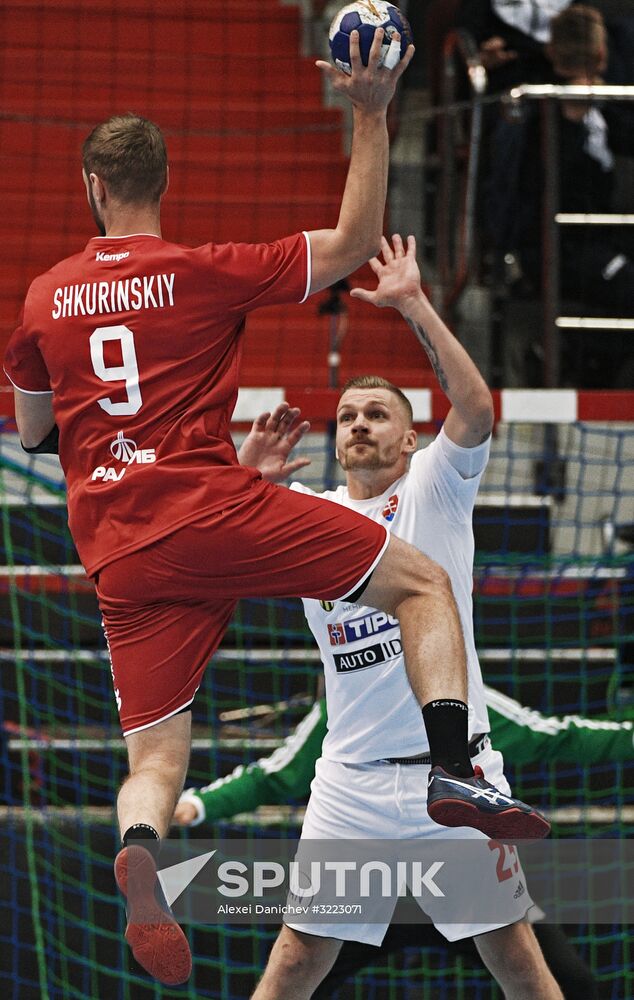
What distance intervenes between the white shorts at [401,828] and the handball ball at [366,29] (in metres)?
1.94

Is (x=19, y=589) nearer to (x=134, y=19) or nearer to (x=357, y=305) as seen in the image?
(x=357, y=305)

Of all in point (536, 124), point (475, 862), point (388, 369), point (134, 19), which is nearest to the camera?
point (475, 862)

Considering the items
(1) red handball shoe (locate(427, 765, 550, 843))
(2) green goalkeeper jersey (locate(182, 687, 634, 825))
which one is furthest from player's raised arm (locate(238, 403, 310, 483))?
(1) red handball shoe (locate(427, 765, 550, 843))

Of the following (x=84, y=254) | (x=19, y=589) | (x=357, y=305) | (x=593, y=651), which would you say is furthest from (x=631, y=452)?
(x=84, y=254)

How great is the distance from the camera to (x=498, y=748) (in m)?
4.89

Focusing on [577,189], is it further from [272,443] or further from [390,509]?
[272,443]

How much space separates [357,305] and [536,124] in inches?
88.9

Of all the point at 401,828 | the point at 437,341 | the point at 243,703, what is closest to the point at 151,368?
the point at 437,341

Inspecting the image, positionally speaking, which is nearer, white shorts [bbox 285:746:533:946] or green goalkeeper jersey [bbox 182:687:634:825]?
white shorts [bbox 285:746:533:946]

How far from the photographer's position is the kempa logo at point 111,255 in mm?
3516

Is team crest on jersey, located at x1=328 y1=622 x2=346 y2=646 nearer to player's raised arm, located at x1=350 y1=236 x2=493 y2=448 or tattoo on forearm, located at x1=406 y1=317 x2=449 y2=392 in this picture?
player's raised arm, located at x1=350 y1=236 x2=493 y2=448

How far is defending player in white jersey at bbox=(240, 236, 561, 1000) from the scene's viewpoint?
409 centimetres

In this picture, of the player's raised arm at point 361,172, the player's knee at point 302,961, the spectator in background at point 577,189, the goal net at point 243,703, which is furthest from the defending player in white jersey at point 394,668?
the spectator in background at point 577,189

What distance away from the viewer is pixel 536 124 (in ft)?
23.3
